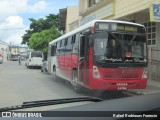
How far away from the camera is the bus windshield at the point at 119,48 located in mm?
12141

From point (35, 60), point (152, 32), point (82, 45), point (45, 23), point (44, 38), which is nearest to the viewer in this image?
point (82, 45)

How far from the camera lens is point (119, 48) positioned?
12.3m

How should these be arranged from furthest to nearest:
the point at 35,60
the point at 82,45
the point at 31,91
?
the point at 35,60, the point at 31,91, the point at 82,45

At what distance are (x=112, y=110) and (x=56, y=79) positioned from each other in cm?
1721

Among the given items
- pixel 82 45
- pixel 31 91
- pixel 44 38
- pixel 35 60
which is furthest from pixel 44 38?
pixel 82 45

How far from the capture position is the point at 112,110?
117 inches

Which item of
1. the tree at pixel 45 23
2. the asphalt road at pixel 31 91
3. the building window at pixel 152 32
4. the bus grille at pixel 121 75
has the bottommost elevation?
the asphalt road at pixel 31 91

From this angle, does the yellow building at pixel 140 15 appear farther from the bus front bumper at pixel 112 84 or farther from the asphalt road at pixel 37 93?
the asphalt road at pixel 37 93

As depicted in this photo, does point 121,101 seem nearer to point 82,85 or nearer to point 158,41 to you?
point 82,85

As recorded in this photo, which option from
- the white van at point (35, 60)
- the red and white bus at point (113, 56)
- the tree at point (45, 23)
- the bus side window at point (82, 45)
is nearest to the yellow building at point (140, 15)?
the red and white bus at point (113, 56)

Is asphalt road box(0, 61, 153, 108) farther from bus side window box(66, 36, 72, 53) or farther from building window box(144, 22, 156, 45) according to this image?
building window box(144, 22, 156, 45)

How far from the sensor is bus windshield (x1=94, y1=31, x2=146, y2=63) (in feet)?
39.8

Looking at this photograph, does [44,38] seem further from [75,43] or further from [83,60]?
[83,60]

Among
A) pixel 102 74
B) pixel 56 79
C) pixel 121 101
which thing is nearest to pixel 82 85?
pixel 102 74
